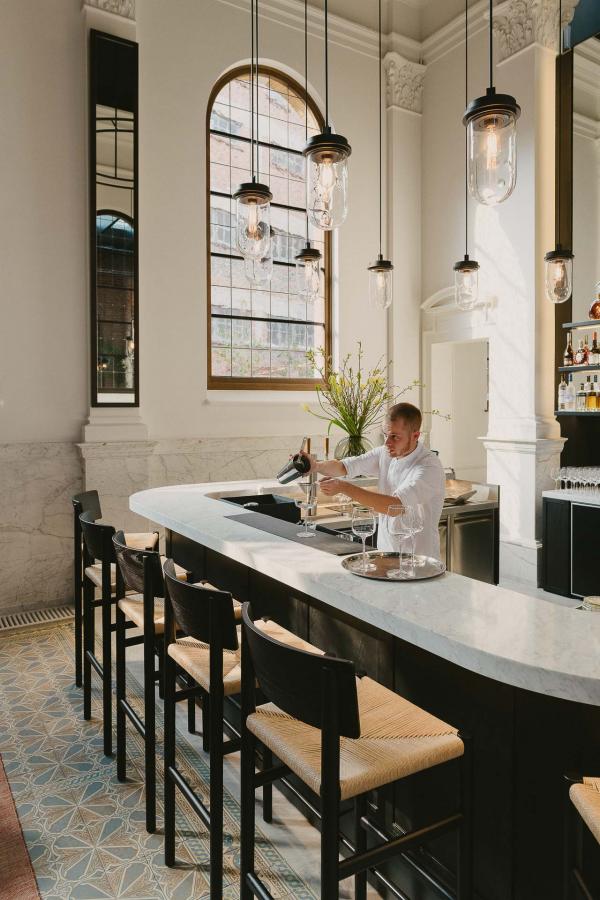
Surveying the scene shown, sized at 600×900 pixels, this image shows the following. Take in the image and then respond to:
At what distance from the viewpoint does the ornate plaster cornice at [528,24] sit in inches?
249

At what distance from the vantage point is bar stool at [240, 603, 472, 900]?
1.47 meters

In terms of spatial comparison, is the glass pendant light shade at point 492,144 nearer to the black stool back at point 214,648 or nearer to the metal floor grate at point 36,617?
the black stool back at point 214,648

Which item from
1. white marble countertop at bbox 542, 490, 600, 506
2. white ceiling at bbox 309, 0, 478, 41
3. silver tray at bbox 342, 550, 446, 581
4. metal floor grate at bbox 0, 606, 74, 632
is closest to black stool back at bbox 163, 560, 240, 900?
silver tray at bbox 342, 550, 446, 581

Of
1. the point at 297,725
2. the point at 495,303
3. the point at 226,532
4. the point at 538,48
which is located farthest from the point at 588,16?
the point at 297,725

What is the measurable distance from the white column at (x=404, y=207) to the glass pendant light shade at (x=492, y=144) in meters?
5.43

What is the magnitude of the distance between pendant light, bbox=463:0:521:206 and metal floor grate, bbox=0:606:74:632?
454 centimetres

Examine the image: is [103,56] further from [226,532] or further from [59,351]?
[226,532]

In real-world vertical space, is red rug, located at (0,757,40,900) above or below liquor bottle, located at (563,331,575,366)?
below

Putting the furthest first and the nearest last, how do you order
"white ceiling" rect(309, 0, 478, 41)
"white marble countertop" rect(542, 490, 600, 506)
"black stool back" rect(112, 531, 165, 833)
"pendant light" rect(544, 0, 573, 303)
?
"white ceiling" rect(309, 0, 478, 41)
"white marble countertop" rect(542, 490, 600, 506)
"pendant light" rect(544, 0, 573, 303)
"black stool back" rect(112, 531, 165, 833)

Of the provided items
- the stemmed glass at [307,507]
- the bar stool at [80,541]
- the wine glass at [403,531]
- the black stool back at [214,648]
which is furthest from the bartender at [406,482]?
the bar stool at [80,541]

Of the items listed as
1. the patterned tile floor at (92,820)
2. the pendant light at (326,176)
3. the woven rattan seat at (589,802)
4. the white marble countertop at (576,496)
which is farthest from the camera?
the white marble countertop at (576,496)

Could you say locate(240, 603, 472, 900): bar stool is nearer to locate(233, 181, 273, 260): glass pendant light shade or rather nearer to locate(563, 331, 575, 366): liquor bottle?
locate(233, 181, 273, 260): glass pendant light shade

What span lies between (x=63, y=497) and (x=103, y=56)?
384 cm

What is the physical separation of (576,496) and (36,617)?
4.77 meters
